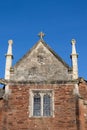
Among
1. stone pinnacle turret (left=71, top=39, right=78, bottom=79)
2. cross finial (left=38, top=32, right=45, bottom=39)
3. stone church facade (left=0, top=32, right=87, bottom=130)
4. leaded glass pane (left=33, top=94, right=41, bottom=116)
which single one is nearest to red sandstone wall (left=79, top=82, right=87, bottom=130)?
stone church facade (left=0, top=32, right=87, bottom=130)

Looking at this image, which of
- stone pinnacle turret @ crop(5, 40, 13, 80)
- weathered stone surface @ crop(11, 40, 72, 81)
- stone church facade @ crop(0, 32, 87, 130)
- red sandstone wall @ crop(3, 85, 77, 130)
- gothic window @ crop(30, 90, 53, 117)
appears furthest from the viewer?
stone pinnacle turret @ crop(5, 40, 13, 80)

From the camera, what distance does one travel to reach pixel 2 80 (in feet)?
63.1

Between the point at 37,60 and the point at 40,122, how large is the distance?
4639 mm

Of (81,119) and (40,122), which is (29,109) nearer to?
(40,122)

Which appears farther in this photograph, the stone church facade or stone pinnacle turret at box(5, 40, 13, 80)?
stone pinnacle turret at box(5, 40, 13, 80)

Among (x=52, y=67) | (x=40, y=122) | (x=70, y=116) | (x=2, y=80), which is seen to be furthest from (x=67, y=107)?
(x=2, y=80)

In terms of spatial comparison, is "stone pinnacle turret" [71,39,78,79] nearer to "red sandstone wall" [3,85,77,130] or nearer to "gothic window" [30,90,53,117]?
"red sandstone wall" [3,85,77,130]

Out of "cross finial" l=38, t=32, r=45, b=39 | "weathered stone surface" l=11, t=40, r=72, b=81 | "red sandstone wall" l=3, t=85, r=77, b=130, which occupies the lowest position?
"red sandstone wall" l=3, t=85, r=77, b=130

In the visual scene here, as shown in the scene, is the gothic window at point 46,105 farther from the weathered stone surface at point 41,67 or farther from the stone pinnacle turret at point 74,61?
the stone pinnacle turret at point 74,61

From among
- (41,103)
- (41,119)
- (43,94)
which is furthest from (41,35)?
(41,119)

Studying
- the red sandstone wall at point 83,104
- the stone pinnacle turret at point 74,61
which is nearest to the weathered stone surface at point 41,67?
the stone pinnacle turret at point 74,61

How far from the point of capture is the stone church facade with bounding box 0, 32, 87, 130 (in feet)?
58.2

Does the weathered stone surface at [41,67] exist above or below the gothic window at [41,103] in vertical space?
above

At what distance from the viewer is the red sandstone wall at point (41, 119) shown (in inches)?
694
